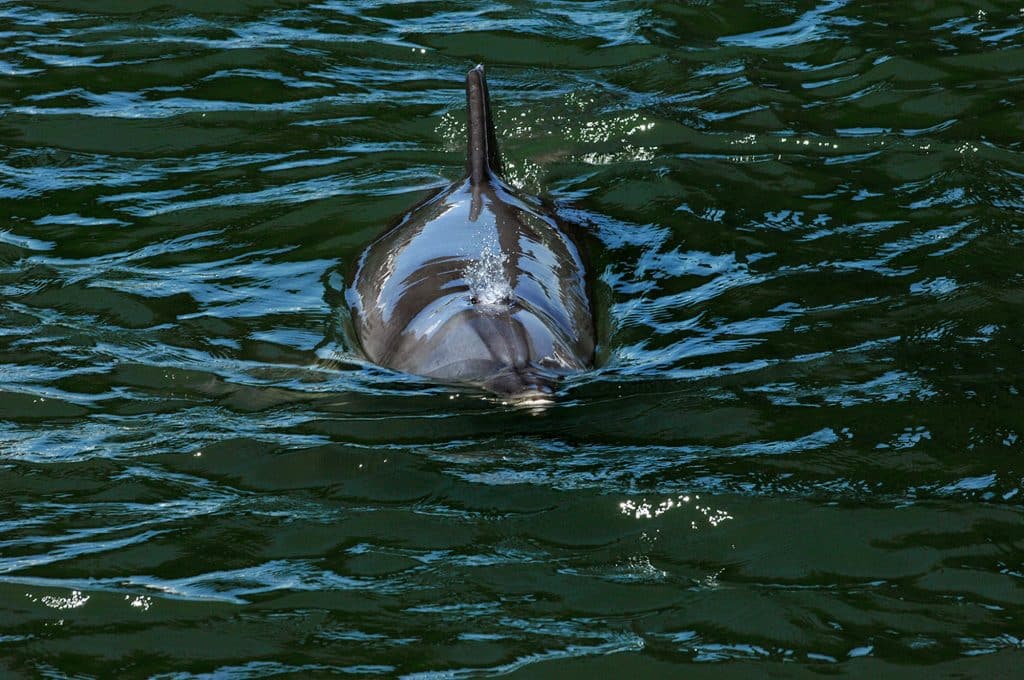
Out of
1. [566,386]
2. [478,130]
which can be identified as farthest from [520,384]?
[478,130]

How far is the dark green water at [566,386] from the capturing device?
485 cm

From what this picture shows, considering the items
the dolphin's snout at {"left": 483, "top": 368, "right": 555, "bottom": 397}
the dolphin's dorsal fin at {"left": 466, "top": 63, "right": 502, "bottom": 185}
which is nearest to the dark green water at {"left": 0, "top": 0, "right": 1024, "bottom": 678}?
the dolphin's snout at {"left": 483, "top": 368, "right": 555, "bottom": 397}

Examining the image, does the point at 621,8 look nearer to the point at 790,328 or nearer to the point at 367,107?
the point at 367,107

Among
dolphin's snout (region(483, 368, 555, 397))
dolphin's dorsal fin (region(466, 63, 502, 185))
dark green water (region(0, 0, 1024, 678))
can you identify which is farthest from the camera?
dolphin's dorsal fin (region(466, 63, 502, 185))

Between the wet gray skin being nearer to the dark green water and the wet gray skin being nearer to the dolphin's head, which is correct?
the dolphin's head

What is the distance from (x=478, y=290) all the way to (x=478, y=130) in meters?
2.00

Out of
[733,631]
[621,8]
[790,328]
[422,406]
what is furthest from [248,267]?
[621,8]

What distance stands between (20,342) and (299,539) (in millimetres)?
2457

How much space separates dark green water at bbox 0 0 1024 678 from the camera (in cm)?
485

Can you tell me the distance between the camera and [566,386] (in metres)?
6.41

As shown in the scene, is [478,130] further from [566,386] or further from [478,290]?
[566,386]

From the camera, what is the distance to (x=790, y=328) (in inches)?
283

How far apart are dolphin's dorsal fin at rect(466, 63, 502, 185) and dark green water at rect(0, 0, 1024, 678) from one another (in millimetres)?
664

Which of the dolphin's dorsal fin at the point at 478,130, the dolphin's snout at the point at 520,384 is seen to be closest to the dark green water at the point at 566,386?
the dolphin's snout at the point at 520,384
